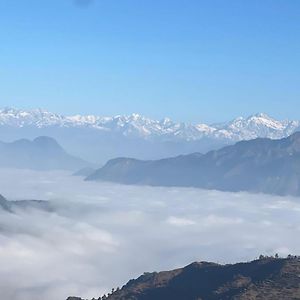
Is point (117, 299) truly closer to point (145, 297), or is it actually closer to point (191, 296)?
point (145, 297)

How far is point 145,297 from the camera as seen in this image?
194125 millimetres

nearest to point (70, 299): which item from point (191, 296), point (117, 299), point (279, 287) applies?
point (117, 299)

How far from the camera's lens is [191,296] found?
619 feet

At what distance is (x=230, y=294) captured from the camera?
595 feet

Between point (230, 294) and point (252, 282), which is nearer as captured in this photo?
point (230, 294)

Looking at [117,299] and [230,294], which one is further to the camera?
[117,299]

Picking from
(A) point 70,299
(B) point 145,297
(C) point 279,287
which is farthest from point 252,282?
(A) point 70,299

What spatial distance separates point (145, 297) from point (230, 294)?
94.5 ft

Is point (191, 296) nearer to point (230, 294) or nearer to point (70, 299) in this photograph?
point (230, 294)

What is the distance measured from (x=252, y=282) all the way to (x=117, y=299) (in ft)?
144

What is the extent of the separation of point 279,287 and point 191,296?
88.7ft

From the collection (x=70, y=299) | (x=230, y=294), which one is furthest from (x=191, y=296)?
(x=70, y=299)

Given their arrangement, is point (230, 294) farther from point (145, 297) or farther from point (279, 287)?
point (145, 297)

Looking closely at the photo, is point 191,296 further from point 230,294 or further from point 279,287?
point 279,287
